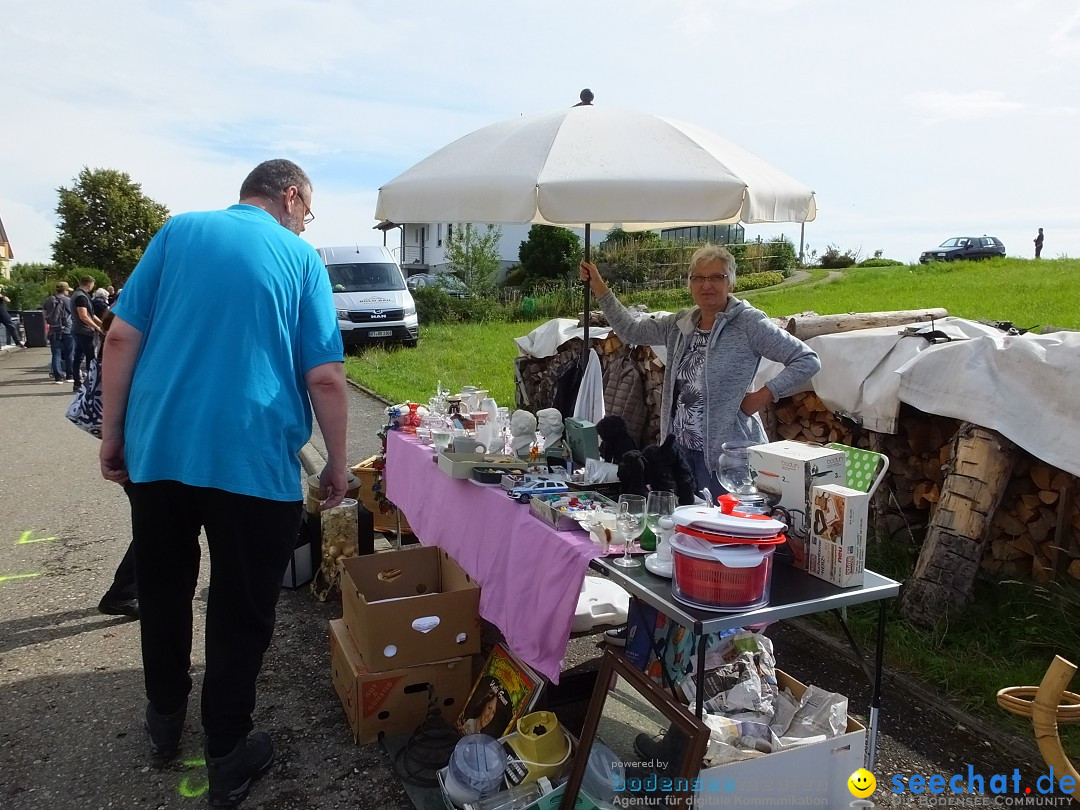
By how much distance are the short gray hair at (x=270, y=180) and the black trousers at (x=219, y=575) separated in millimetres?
1071

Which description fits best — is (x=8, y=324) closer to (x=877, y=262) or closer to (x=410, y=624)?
(x=410, y=624)

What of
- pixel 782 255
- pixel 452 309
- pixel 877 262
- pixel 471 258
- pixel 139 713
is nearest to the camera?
pixel 139 713

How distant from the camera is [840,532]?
7.50ft

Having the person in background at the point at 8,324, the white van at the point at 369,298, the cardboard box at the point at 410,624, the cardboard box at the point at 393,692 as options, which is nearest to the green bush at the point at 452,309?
the white van at the point at 369,298

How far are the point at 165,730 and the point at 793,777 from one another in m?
2.25

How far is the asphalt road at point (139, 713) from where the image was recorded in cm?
270

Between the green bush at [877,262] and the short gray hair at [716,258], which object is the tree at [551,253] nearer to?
the green bush at [877,262]

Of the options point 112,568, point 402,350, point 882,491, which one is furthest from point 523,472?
point 402,350

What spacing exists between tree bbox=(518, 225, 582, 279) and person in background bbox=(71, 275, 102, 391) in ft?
70.9

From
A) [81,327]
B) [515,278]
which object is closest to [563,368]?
[81,327]

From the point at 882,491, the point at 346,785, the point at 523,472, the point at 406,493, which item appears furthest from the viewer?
the point at 882,491

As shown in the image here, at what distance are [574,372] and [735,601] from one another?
256 cm

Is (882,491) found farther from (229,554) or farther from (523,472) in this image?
(229,554)

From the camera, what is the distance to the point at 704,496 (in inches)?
108
